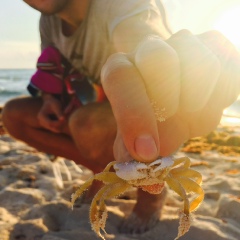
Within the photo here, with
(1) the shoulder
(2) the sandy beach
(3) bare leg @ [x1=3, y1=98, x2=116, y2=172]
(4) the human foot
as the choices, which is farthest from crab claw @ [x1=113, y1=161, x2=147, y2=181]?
(1) the shoulder

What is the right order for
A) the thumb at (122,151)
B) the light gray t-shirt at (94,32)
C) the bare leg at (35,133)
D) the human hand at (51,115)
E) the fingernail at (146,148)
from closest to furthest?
the fingernail at (146,148) < the thumb at (122,151) < the light gray t-shirt at (94,32) < the human hand at (51,115) < the bare leg at (35,133)

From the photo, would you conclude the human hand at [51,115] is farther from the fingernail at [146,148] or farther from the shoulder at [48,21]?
the fingernail at [146,148]

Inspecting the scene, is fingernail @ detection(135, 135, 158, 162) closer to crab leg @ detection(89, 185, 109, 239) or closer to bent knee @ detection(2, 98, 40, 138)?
crab leg @ detection(89, 185, 109, 239)

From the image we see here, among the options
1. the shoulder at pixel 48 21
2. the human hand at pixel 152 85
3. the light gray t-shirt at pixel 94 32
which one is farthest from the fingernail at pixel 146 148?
the shoulder at pixel 48 21

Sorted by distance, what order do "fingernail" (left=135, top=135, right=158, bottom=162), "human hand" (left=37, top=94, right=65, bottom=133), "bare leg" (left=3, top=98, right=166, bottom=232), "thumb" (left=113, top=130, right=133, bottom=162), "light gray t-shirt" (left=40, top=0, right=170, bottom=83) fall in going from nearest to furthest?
"fingernail" (left=135, top=135, right=158, bottom=162)
"thumb" (left=113, top=130, right=133, bottom=162)
"light gray t-shirt" (left=40, top=0, right=170, bottom=83)
"bare leg" (left=3, top=98, right=166, bottom=232)
"human hand" (left=37, top=94, right=65, bottom=133)

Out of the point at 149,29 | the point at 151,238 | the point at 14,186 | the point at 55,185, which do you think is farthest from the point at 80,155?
the point at 149,29

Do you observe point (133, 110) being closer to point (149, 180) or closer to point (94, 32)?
point (149, 180)

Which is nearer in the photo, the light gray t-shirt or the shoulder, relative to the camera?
the light gray t-shirt
